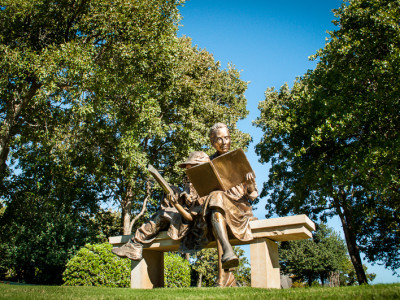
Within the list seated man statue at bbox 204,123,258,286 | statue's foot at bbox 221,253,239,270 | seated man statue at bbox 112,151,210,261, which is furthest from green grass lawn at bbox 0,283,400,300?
seated man statue at bbox 112,151,210,261

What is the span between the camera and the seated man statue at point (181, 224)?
5.39 m

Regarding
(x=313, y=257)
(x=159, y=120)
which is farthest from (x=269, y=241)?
(x=313, y=257)

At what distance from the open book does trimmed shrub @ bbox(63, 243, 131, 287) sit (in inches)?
169

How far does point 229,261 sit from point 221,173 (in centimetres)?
138

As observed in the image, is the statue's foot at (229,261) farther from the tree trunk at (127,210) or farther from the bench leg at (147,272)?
the tree trunk at (127,210)

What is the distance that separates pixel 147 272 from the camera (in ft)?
20.7

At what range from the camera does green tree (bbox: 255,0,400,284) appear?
12414 millimetres

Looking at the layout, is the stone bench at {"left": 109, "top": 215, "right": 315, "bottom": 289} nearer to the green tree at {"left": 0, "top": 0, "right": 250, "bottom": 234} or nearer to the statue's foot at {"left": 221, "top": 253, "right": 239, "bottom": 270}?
the statue's foot at {"left": 221, "top": 253, "right": 239, "bottom": 270}

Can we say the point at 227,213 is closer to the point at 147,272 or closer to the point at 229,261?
the point at 229,261

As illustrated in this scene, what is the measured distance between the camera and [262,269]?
5.14m

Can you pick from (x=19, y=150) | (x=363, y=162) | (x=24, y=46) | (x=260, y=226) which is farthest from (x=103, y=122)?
(x=260, y=226)

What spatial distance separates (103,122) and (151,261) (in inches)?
413

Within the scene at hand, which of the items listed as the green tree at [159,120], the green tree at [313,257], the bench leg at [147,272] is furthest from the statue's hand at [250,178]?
the green tree at [313,257]

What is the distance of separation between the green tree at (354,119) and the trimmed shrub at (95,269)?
882 centimetres
